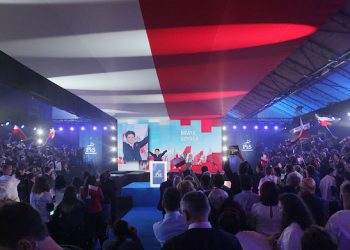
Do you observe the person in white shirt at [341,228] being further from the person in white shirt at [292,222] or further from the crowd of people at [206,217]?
the person in white shirt at [292,222]

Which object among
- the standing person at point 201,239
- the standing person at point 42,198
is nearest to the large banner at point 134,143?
the standing person at point 42,198

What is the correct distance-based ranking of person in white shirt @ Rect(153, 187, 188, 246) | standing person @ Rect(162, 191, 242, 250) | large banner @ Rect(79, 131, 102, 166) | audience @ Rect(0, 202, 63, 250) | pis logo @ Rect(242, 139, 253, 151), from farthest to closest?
pis logo @ Rect(242, 139, 253, 151) < large banner @ Rect(79, 131, 102, 166) < person in white shirt @ Rect(153, 187, 188, 246) < standing person @ Rect(162, 191, 242, 250) < audience @ Rect(0, 202, 63, 250)

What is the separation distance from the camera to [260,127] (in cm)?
2159

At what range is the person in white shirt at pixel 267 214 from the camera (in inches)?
123

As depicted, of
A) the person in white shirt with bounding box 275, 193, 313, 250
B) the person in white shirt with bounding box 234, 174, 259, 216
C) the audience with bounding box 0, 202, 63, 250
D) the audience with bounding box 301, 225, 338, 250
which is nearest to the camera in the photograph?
the audience with bounding box 0, 202, 63, 250

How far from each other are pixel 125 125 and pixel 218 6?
11179 millimetres

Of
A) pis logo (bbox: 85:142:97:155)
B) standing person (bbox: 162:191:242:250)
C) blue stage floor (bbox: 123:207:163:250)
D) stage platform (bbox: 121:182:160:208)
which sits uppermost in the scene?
pis logo (bbox: 85:142:97:155)

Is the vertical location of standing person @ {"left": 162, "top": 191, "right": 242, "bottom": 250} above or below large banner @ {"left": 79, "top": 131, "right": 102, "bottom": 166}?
below

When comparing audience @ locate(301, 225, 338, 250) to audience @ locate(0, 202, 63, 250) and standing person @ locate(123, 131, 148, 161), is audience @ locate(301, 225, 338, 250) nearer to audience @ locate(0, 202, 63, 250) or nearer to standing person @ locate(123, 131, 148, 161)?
audience @ locate(0, 202, 63, 250)

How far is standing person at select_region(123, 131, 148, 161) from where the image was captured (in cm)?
1416

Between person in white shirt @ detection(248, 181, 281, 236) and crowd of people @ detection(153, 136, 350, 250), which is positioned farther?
person in white shirt @ detection(248, 181, 281, 236)

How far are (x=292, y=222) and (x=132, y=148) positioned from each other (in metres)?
12.0

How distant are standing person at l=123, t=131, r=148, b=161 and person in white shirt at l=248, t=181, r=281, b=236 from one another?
1111 centimetres

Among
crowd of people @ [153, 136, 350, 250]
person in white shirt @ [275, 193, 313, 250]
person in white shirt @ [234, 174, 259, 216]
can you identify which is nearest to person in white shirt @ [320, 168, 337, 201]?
crowd of people @ [153, 136, 350, 250]
